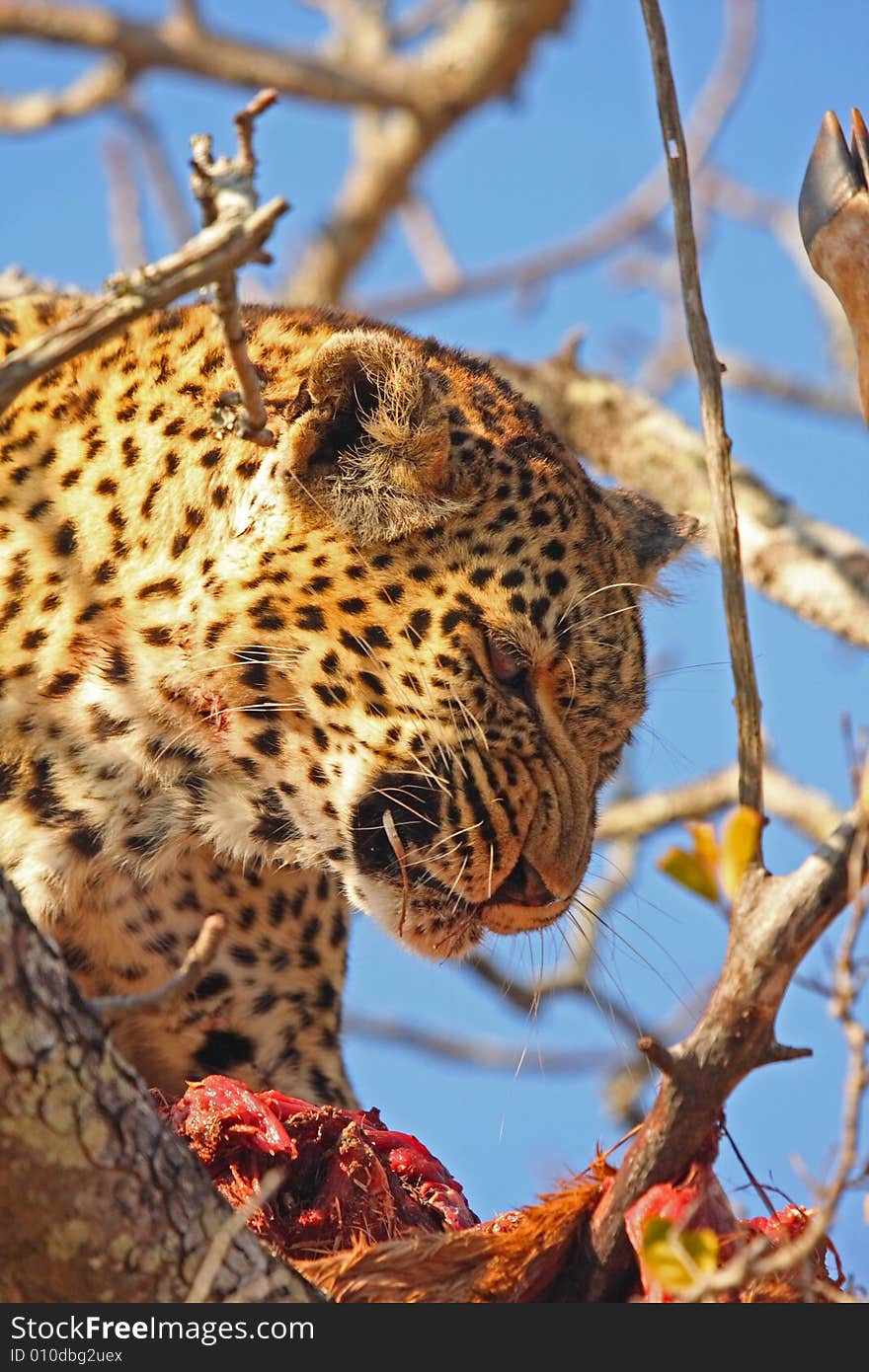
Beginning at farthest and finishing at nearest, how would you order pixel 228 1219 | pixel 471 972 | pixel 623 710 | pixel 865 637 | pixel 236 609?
pixel 471 972 < pixel 865 637 < pixel 623 710 < pixel 236 609 < pixel 228 1219

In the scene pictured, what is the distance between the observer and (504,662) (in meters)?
5.67

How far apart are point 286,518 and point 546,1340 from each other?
271 cm

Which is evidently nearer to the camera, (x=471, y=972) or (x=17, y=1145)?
(x=17, y=1145)

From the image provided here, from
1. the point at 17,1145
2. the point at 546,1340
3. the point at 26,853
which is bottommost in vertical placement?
the point at 546,1340

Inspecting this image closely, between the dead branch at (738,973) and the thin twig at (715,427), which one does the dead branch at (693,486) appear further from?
the dead branch at (738,973)

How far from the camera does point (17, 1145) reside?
3.43m

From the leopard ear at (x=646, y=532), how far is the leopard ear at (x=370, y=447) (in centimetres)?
98

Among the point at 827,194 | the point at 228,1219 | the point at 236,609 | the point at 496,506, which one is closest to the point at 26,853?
the point at 236,609

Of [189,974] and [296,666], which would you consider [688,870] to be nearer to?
[189,974]

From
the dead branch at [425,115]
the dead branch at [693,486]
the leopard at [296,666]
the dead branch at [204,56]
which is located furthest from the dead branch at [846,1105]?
the dead branch at [204,56]

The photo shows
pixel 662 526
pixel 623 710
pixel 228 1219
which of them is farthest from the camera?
pixel 662 526

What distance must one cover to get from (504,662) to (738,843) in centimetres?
252

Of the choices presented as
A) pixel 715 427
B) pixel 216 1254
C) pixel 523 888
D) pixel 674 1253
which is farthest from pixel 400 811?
pixel 674 1253

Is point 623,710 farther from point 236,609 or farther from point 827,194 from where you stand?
point 827,194
